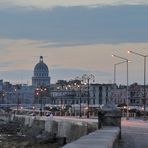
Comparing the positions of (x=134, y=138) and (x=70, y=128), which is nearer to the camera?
(x=134, y=138)

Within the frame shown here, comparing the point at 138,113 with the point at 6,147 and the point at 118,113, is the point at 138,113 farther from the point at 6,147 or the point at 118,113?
the point at 118,113

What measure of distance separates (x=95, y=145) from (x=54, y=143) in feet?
155

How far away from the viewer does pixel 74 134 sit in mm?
62594

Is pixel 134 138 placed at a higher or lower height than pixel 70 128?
lower

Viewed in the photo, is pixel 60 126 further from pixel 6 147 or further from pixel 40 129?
pixel 40 129

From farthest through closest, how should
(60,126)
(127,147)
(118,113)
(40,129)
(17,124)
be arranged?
(17,124), (40,129), (60,126), (118,113), (127,147)

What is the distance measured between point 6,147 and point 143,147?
52.2 meters

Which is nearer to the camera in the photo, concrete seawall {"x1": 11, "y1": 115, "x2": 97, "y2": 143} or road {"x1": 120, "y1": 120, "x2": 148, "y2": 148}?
road {"x1": 120, "y1": 120, "x2": 148, "y2": 148}

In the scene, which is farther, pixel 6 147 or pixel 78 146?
pixel 6 147

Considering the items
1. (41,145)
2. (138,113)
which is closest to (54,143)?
(41,145)

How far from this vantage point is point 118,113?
33625 millimetres

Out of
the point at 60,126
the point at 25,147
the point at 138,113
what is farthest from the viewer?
the point at 138,113

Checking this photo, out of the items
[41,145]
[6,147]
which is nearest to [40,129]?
[6,147]

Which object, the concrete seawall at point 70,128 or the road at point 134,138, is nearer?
the road at point 134,138
